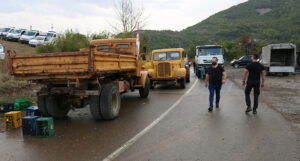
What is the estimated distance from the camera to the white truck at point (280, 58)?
67.5 feet

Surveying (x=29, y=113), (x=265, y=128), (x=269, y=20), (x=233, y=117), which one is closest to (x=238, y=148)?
(x=265, y=128)

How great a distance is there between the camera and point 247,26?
246 ft

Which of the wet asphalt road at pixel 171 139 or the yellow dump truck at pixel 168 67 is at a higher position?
the yellow dump truck at pixel 168 67

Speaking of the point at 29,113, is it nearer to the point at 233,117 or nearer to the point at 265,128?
the point at 233,117

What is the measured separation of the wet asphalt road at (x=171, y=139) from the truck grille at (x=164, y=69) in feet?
20.6

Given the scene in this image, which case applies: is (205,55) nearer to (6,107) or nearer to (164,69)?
(164,69)

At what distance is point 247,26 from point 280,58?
56810 millimetres

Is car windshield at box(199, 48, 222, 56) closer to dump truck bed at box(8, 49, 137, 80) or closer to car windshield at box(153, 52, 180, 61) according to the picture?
car windshield at box(153, 52, 180, 61)

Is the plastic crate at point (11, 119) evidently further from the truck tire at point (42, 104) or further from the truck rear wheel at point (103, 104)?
the truck rear wheel at point (103, 104)

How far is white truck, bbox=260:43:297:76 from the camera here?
20.6 m

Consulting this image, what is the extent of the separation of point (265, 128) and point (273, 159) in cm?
189

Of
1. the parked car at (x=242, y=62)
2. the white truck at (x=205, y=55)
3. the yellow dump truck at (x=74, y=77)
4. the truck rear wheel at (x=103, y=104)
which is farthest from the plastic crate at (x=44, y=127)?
the parked car at (x=242, y=62)

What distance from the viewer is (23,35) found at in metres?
31.3

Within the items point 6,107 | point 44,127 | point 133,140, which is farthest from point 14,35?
point 133,140
